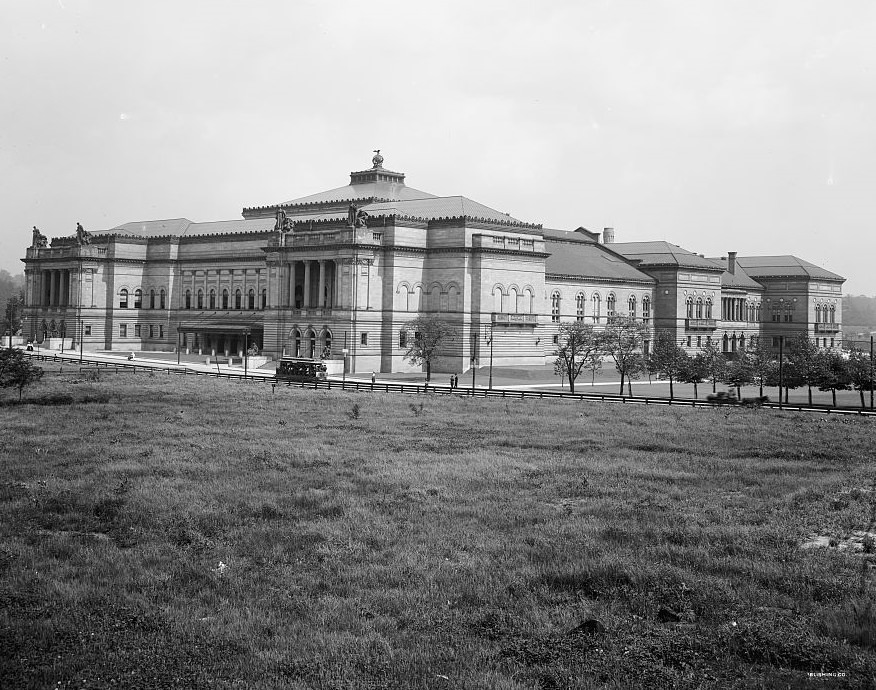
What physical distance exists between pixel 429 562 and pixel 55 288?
119 m

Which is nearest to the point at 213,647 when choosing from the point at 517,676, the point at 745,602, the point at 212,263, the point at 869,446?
the point at 517,676

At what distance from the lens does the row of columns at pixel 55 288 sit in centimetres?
12775

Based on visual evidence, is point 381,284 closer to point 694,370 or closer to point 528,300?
point 528,300

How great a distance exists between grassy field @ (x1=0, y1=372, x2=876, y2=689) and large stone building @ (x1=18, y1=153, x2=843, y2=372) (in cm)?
5052

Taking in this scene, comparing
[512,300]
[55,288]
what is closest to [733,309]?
[512,300]

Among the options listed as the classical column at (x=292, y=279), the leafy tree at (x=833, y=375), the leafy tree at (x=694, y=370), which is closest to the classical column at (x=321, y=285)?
the classical column at (x=292, y=279)

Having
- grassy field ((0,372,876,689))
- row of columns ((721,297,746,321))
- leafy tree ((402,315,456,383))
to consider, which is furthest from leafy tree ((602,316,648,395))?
row of columns ((721,297,746,321))

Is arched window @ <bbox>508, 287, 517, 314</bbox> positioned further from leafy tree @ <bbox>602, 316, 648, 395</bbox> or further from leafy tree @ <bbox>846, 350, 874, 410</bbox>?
leafy tree @ <bbox>846, 350, 874, 410</bbox>

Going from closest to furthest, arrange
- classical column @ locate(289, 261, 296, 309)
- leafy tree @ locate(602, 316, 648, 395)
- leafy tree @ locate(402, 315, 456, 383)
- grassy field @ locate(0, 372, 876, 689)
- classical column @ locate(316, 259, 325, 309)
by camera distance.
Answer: grassy field @ locate(0, 372, 876, 689)
leafy tree @ locate(602, 316, 648, 395)
leafy tree @ locate(402, 315, 456, 383)
classical column @ locate(316, 259, 325, 309)
classical column @ locate(289, 261, 296, 309)

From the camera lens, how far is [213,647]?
60.0 ft

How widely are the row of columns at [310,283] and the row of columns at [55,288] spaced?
40.8 meters

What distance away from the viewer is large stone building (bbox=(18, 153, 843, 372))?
9744 cm

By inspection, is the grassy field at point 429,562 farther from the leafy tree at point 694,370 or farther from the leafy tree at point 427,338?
the leafy tree at point 427,338

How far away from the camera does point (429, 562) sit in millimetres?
24344
